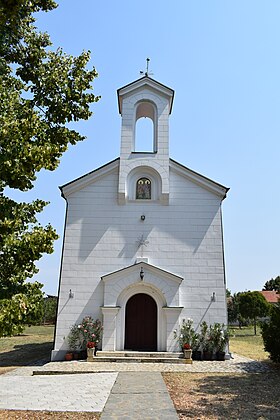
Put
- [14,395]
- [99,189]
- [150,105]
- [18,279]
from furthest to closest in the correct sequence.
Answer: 1. [150,105]
2. [99,189]
3. [14,395]
4. [18,279]

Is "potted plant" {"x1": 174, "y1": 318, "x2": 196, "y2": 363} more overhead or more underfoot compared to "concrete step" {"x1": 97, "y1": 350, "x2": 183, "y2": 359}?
more overhead

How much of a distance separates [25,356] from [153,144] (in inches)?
454

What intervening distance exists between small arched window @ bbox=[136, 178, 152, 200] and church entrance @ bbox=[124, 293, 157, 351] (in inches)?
173

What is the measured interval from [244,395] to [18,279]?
578 centimetres

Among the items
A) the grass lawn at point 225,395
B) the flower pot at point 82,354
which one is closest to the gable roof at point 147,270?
the flower pot at point 82,354

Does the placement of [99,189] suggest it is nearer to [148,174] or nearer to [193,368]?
[148,174]

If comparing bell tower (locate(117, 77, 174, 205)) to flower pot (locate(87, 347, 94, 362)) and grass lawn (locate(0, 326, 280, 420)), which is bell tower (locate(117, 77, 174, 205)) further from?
grass lawn (locate(0, 326, 280, 420))

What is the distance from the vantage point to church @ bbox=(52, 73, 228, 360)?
1427 cm

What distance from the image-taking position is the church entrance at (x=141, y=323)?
1428 centimetres

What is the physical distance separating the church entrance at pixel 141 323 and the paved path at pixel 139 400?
4.59m

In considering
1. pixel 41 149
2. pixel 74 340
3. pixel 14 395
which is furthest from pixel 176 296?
pixel 41 149

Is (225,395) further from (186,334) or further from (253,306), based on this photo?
(253,306)

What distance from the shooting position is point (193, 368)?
11.7 m

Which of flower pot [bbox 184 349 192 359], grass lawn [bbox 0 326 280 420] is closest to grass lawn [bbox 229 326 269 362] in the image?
flower pot [bbox 184 349 192 359]
